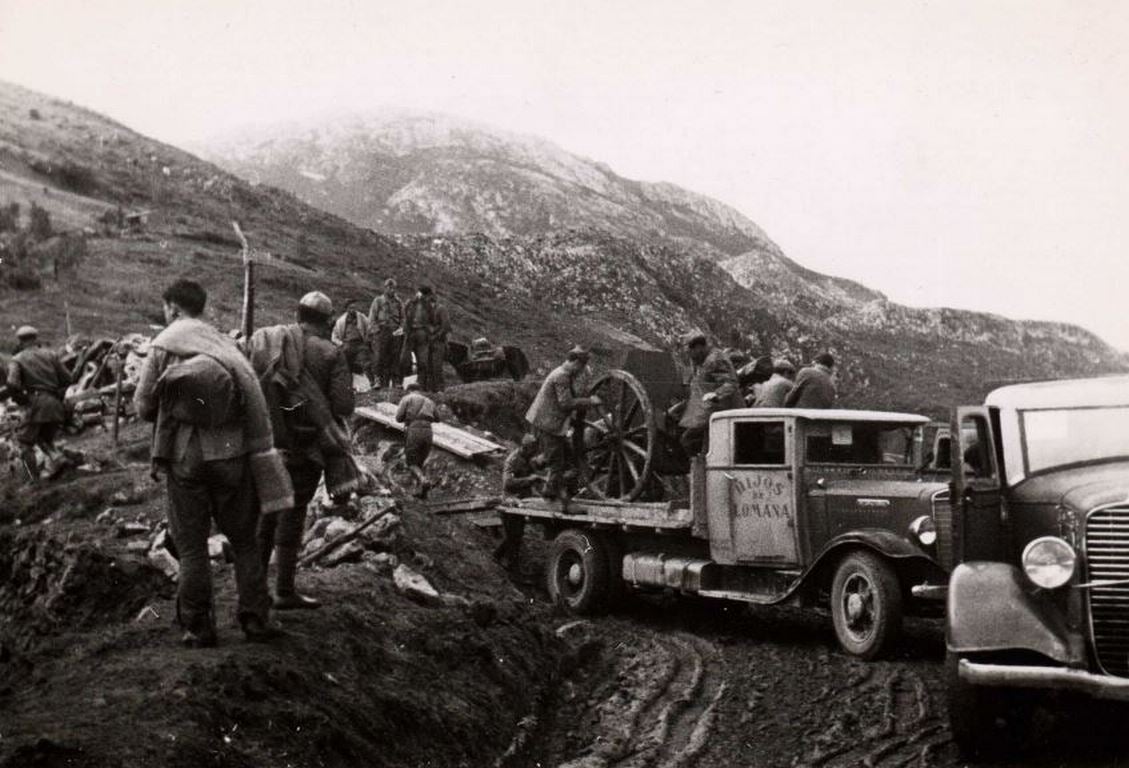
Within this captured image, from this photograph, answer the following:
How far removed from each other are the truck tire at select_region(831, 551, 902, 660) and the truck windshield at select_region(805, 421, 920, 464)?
104 centimetres

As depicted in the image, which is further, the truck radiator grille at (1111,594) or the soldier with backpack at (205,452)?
the soldier with backpack at (205,452)

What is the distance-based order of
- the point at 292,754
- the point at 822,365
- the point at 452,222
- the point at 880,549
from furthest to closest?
the point at 452,222 → the point at 822,365 → the point at 880,549 → the point at 292,754

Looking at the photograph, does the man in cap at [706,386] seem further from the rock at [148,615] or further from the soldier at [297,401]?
the rock at [148,615]

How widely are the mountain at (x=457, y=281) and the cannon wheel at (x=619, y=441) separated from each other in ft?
25.1

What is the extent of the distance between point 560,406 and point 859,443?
3467 mm

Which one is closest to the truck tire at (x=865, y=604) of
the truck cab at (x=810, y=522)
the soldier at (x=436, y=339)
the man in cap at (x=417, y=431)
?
the truck cab at (x=810, y=522)

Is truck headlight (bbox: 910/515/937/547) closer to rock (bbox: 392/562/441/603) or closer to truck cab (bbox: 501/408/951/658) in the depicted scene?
truck cab (bbox: 501/408/951/658)

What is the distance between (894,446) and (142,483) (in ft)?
24.9

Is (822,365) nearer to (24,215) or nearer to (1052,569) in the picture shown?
(1052,569)

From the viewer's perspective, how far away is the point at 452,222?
65.0 m

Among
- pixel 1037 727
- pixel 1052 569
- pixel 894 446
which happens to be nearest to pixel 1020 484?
pixel 1052 569

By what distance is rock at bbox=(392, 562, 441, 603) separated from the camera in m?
7.94

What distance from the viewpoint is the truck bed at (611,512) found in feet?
32.9

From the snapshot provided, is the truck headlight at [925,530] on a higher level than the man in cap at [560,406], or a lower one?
lower
